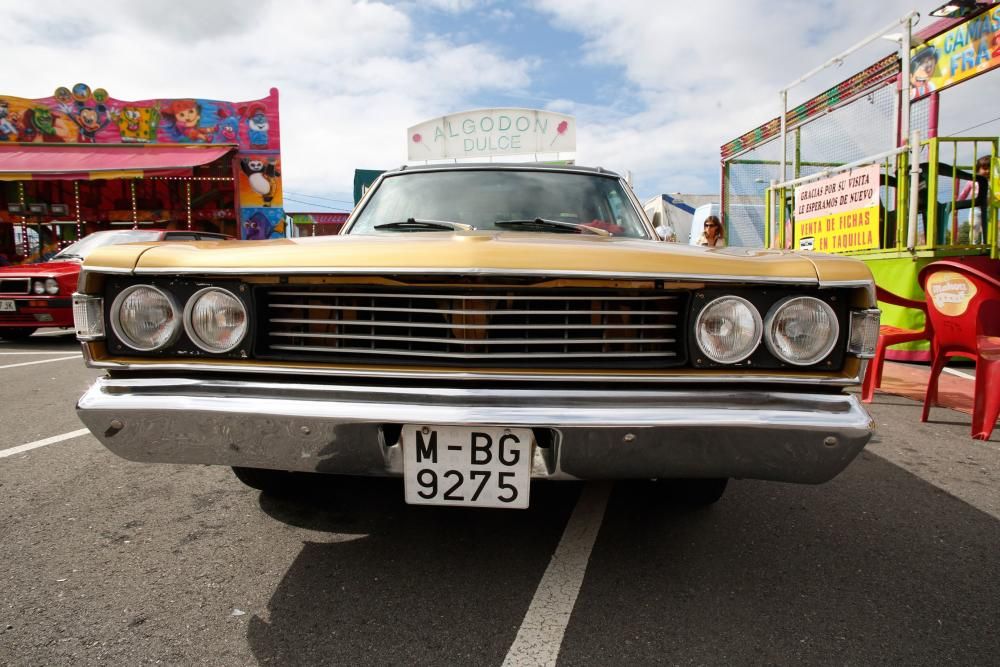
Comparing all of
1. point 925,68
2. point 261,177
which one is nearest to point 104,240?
point 261,177

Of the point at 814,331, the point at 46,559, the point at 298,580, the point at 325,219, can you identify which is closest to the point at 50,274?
the point at 46,559

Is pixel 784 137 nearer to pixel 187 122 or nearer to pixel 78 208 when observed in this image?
pixel 187 122

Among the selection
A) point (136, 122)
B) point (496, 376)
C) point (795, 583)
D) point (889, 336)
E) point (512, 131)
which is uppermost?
point (136, 122)

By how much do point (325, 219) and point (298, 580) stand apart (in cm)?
3825

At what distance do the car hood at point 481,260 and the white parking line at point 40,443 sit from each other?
2111mm

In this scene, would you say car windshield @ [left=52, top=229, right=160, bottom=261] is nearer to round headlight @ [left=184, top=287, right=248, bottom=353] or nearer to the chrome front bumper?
round headlight @ [left=184, top=287, right=248, bottom=353]

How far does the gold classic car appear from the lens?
5.28 feet

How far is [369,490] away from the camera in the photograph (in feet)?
8.75

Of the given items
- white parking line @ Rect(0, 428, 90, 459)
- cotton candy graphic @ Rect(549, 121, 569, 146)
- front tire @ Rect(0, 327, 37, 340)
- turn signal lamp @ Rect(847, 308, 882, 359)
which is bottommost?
white parking line @ Rect(0, 428, 90, 459)

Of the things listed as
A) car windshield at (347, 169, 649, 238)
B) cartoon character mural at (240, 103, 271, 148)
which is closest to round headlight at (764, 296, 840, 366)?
car windshield at (347, 169, 649, 238)

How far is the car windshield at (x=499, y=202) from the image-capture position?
285cm

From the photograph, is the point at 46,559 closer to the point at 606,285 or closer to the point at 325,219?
the point at 606,285

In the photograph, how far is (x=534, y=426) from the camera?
1558 millimetres

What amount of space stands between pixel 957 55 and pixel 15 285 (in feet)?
37.8
